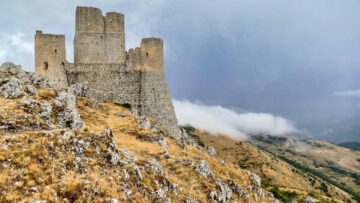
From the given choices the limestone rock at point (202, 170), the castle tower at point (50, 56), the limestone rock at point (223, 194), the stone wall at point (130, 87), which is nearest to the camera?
the limestone rock at point (223, 194)

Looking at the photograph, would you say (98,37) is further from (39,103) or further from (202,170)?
(202,170)

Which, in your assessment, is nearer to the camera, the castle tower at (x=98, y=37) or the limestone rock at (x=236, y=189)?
the limestone rock at (x=236, y=189)

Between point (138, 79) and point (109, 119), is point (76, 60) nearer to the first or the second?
point (138, 79)

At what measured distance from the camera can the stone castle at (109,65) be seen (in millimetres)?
36469

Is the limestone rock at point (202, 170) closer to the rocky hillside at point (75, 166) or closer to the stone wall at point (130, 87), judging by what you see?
the rocky hillside at point (75, 166)

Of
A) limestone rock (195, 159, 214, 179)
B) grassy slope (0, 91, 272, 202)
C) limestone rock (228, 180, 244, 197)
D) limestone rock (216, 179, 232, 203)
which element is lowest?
limestone rock (228, 180, 244, 197)

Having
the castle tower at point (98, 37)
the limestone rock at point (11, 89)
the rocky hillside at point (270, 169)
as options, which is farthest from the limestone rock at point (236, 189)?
the rocky hillside at point (270, 169)

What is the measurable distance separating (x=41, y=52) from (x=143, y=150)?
24.1 metres

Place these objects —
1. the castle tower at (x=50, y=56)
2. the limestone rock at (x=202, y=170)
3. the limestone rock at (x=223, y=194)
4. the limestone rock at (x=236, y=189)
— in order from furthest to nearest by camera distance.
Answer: the castle tower at (x=50, y=56) → the limestone rock at (x=236, y=189) → the limestone rock at (x=202, y=170) → the limestone rock at (x=223, y=194)

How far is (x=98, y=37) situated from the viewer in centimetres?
3850

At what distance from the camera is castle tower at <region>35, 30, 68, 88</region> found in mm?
35750

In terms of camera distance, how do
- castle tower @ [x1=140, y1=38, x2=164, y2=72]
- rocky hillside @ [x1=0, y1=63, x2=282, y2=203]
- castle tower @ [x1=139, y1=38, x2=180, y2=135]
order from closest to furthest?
rocky hillside @ [x1=0, y1=63, x2=282, y2=203] → castle tower @ [x1=139, y1=38, x2=180, y2=135] → castle tower @ [x1=140, y1=38, x2=164, y2=72]

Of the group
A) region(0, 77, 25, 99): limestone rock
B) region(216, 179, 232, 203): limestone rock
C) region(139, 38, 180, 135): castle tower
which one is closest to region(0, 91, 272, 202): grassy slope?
region(216, 179, 232, 203): limestone rock

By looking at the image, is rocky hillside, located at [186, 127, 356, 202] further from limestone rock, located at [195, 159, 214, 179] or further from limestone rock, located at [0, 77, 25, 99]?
limestone rock, located at [0, 77, 25, 99]
